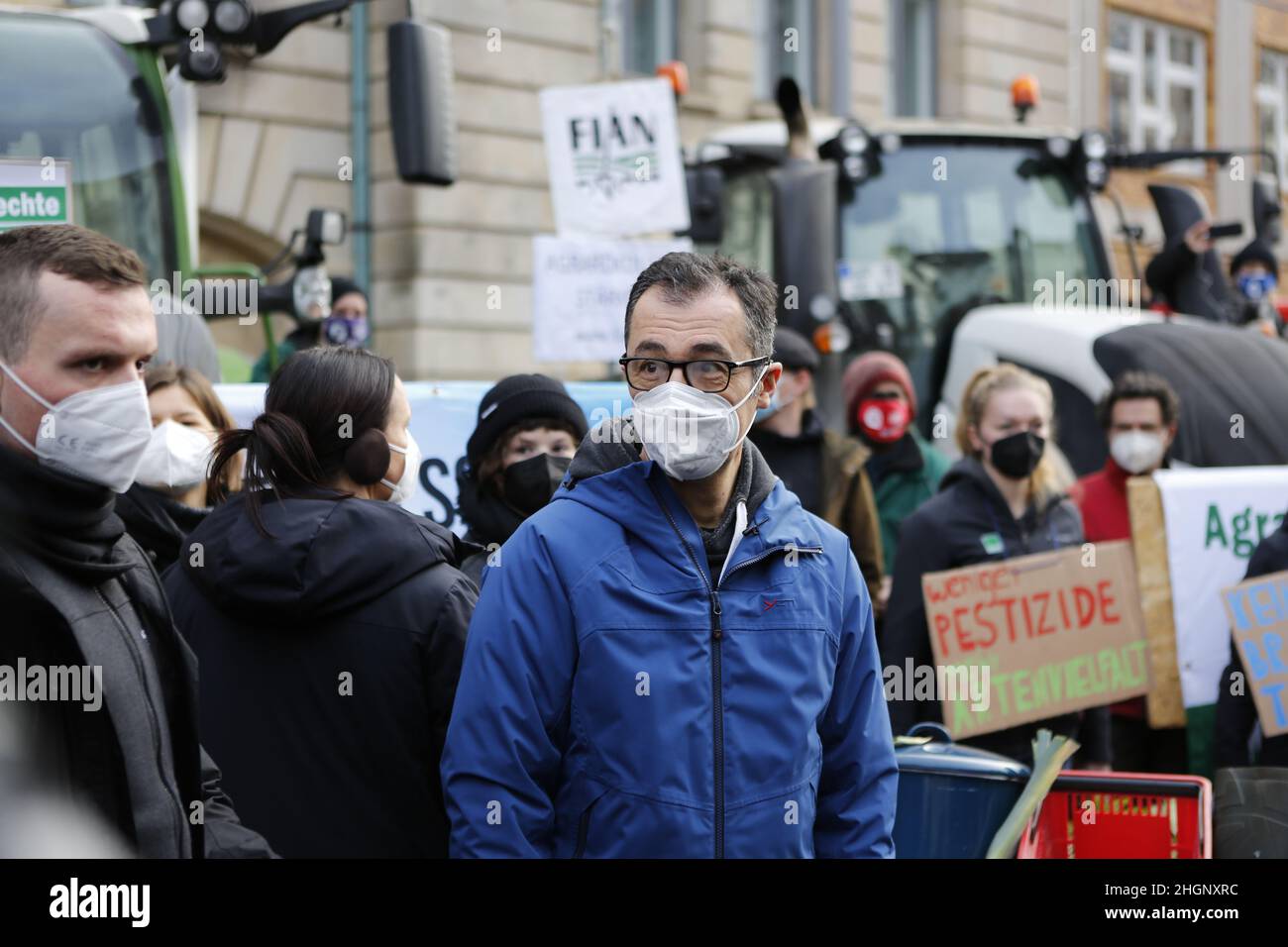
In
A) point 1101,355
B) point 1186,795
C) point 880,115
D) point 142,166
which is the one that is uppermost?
point 880,115

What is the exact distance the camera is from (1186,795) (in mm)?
4059

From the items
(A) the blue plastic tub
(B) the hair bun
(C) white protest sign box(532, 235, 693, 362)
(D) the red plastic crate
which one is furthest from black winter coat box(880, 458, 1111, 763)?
(C) white protest sign box(532, 235, 693, 362)

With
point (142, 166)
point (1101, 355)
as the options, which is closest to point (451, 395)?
point (142, 166)

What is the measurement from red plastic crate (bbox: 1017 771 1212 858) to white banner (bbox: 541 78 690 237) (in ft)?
15.5

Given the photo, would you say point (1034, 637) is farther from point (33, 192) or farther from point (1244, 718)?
point (33, 192)

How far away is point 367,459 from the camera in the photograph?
315cm

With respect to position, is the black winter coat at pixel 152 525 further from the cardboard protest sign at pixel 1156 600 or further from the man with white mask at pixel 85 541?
the cardboard protest sign at pixel 1156 600

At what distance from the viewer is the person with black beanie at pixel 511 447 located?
383 cm

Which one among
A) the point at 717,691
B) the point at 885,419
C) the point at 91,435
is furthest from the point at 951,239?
the point at 91,435

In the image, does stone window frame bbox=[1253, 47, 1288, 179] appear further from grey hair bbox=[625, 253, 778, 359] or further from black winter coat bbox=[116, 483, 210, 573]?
grey hair bbox=[625, 253, 778, 359]

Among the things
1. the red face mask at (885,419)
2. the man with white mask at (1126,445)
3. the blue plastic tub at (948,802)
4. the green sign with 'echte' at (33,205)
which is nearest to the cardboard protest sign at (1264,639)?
the man with white mask at (1126,445)
